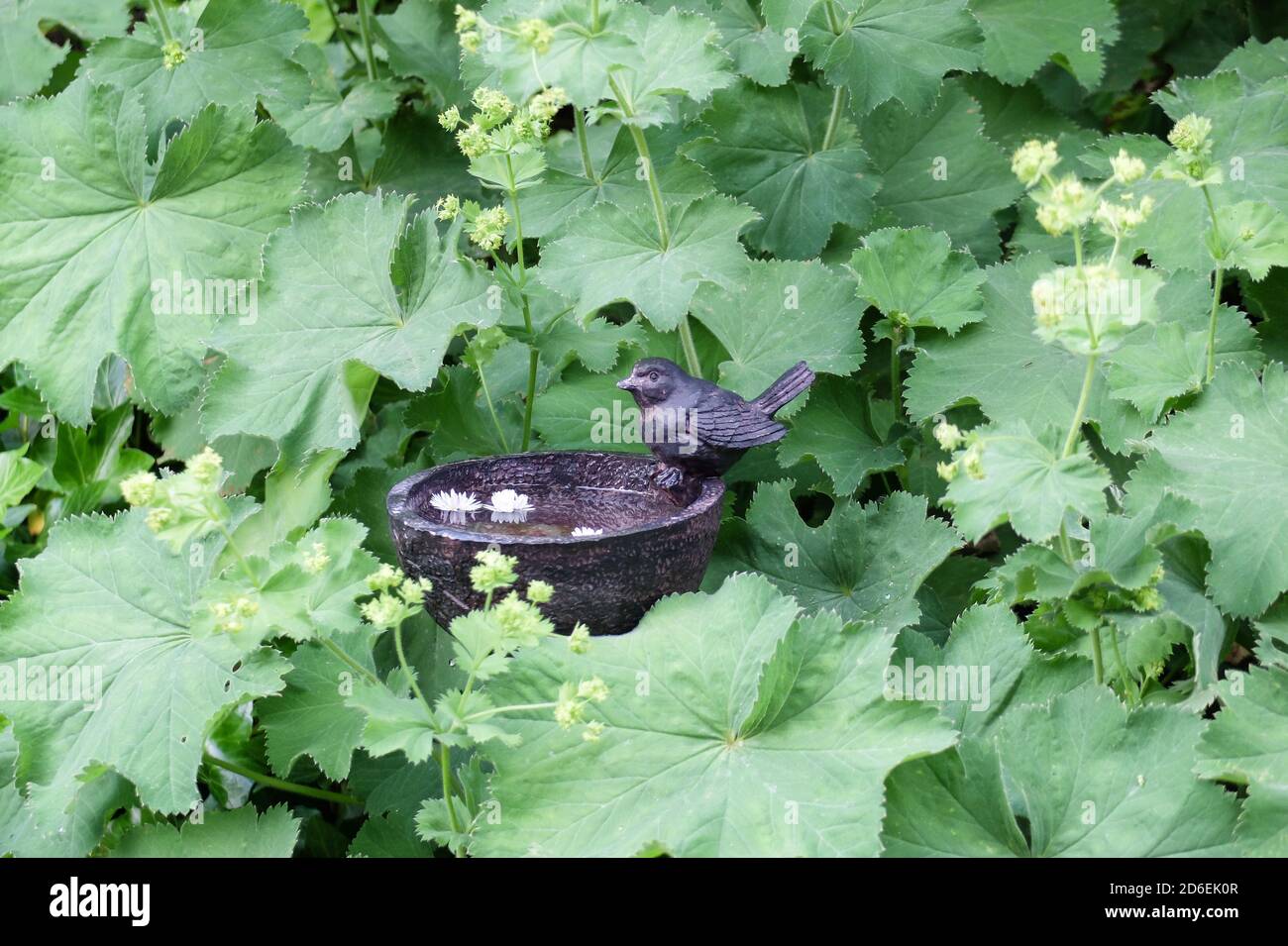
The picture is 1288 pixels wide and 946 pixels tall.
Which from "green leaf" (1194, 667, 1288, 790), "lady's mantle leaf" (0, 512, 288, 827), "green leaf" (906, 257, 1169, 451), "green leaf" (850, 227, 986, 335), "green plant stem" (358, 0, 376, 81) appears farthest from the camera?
"green plant stem" (358, 0, 376, 81)

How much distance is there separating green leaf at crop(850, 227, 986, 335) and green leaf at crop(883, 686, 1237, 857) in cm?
89

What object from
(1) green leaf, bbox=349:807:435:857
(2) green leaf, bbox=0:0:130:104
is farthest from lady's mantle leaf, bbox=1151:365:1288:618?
(2) green leaf, bbox=0:0:130:104

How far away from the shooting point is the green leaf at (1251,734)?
1.61 m

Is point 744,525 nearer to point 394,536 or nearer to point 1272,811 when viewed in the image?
point 394,536

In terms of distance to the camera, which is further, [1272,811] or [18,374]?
[18,374]

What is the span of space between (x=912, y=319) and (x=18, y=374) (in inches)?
78.3

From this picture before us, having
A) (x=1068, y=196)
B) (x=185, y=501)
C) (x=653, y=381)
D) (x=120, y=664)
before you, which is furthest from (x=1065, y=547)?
(x=120, y=664)

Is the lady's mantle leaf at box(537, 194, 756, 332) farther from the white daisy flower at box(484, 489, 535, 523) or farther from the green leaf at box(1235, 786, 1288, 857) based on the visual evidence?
the green leaf at box(1235, 786, 1288, 857)

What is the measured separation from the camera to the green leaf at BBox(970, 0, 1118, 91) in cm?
278

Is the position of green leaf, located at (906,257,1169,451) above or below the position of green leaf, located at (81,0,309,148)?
below

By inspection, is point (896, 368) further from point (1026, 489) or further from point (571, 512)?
point (1026, 489)

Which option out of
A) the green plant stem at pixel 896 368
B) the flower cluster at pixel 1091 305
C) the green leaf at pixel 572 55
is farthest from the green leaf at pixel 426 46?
the flower cluster at pixel 1091 305

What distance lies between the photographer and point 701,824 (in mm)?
1635

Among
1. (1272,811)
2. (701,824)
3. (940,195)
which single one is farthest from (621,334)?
(1272,811)
